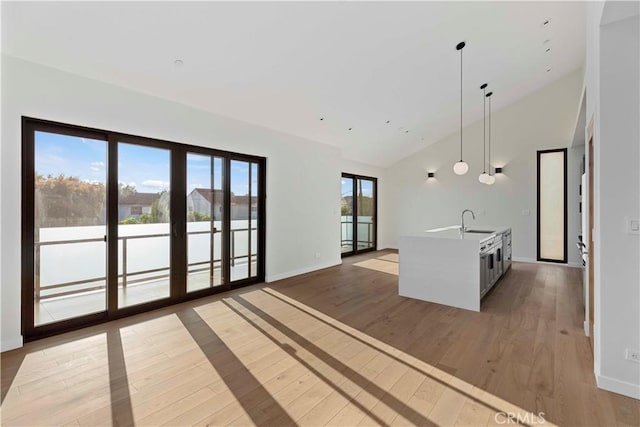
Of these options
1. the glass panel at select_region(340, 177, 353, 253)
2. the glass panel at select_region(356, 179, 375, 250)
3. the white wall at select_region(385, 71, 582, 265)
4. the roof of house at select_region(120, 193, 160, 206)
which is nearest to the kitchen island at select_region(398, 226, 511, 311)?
the white wall at select_region(385, 71, 582, 265)

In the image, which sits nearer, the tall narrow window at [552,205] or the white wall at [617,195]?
the white wall at [617,195]

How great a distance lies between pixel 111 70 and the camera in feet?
10.5

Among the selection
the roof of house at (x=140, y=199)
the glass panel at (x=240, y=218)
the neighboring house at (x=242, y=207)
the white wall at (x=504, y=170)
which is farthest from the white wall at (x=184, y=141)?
the white wall at (x=504, y=170)

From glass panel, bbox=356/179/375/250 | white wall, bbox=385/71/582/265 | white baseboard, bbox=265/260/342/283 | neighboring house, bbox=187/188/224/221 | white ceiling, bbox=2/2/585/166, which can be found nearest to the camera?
white ceiling, bbox=2/2/585/166

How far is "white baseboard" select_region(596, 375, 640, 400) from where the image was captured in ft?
6.96

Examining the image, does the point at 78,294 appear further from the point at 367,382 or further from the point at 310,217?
the point at 310,217

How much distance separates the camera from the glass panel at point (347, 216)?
8078mm

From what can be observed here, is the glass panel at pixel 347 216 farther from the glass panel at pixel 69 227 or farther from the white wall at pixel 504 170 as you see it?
the glass panel at pixel 69 227

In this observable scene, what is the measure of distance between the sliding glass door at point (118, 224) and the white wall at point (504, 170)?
5679mm

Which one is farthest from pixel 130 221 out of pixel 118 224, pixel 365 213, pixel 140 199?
pixel 365 213

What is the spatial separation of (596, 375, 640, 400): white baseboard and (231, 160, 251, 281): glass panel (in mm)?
4478

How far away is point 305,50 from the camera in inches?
140

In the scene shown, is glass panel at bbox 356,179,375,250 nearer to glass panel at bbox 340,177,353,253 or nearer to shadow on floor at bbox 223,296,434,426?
glass panel at bbox 340,177,353,253

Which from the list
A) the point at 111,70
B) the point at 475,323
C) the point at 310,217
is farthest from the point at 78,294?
the point at 475,323
